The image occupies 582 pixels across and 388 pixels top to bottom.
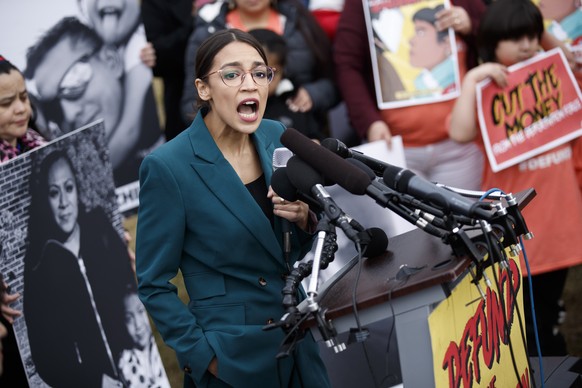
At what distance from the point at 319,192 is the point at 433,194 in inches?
12.5

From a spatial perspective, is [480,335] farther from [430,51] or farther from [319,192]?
[430,51]

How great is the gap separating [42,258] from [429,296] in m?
2.12

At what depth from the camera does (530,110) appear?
5.11m

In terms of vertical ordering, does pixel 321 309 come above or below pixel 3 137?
below

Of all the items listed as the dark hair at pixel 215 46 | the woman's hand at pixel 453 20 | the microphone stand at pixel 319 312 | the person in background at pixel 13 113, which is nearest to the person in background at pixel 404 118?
the woman's hand at pixel 453 20

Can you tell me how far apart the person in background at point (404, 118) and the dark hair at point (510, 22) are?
0.23 m

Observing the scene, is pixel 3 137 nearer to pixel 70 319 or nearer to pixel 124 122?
pixel 70 319

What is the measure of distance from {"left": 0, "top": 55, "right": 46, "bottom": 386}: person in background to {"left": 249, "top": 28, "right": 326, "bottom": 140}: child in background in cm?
149

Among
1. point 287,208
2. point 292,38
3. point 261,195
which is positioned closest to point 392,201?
point 287,208

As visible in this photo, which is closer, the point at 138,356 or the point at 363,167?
the point at 363,167

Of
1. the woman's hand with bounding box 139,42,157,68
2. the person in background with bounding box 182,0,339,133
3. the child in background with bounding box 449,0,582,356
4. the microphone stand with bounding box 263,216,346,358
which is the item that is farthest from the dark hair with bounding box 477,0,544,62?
the microphone stand with bounding box 263,216,346,358

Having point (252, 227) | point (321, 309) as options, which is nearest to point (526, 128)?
point (252, 227)

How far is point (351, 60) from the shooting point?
18.3ft

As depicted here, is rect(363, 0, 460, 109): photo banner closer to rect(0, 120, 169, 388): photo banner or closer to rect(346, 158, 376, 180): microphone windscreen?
rect(0, 120, 169, 388): photo banner
